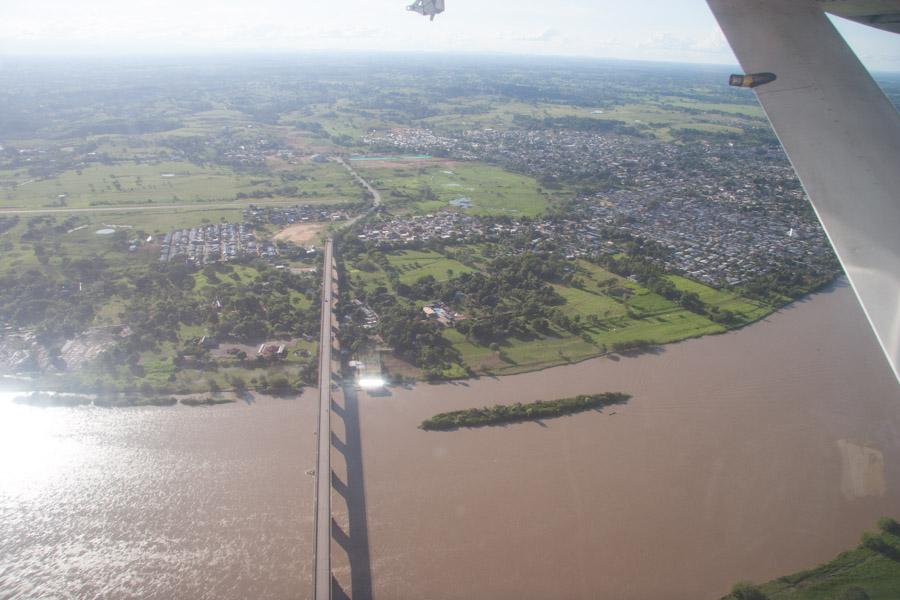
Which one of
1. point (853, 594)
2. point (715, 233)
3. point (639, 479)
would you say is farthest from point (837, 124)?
point (715, 233)

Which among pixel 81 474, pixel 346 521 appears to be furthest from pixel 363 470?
pixel 81 474

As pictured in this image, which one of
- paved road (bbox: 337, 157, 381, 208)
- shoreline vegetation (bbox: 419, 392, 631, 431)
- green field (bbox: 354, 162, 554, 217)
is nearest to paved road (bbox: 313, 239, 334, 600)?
shoreline vegetation (bbox: 419, 392, 631, 431)

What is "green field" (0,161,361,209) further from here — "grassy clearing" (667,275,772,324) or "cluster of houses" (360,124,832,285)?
"grassy clearing" (667,275,772,324)

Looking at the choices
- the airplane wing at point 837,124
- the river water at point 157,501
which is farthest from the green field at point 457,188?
the airplane wing at point 837,124

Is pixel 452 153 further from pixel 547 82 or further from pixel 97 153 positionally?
pixel 547 82

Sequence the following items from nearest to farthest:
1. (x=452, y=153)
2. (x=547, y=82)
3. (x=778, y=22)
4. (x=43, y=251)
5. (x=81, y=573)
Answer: (x=778, y=22) < (x=81, y=573) < (x=43, y=251) < (x=452, y=153) < (x=547, y=82)

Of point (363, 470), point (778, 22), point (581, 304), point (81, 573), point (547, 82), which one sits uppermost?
point (547, 82)
